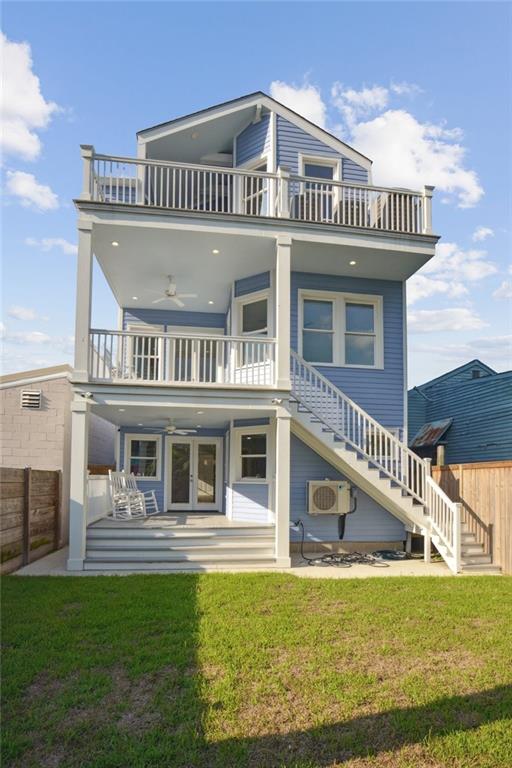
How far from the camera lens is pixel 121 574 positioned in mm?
8047

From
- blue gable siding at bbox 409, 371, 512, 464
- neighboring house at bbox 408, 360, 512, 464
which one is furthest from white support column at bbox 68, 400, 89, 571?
blue gable siding at bbox 409, 371, 512, 464

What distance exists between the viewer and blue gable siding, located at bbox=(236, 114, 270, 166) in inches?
459

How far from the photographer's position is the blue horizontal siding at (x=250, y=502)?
10.7 metres

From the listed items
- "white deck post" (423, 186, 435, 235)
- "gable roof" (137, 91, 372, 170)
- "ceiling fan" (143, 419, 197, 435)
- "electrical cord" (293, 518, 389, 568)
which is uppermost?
"gable roof" (137, 91, 372, 170)

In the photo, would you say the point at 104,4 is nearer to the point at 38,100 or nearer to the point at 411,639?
the point at 38,100

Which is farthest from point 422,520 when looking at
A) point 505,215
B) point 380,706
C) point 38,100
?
point 38,100

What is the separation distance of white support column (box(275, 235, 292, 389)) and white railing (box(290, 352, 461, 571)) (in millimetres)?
603

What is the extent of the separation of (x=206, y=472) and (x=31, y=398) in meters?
4.39

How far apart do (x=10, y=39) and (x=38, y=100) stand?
95 centimetres

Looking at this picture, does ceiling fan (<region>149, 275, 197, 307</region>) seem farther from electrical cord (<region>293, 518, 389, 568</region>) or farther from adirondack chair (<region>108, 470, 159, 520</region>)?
electrical cord (<region>293, 518, 389, 568</region>)

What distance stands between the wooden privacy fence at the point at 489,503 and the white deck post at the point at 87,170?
8333 mm

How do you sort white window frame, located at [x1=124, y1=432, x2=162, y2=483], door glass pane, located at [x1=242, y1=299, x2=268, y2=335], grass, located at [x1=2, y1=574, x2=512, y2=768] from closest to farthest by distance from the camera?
1. grass, located at [x1=2, y1=574, x2=512, y2=768]
2. door glass pane, located at [x1=242, y1=299, x2=268, y2=335]
3. white window frame, located at [x1=124, y1=432, x2=162, y2=483]

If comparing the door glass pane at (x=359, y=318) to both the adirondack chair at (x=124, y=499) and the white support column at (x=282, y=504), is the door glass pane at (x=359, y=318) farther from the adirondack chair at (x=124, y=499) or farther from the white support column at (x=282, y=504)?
the adirondack chair at (x=124, y=499)

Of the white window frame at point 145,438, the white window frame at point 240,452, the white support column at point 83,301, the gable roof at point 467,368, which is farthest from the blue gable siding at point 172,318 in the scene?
the gable roof at point 467,368
